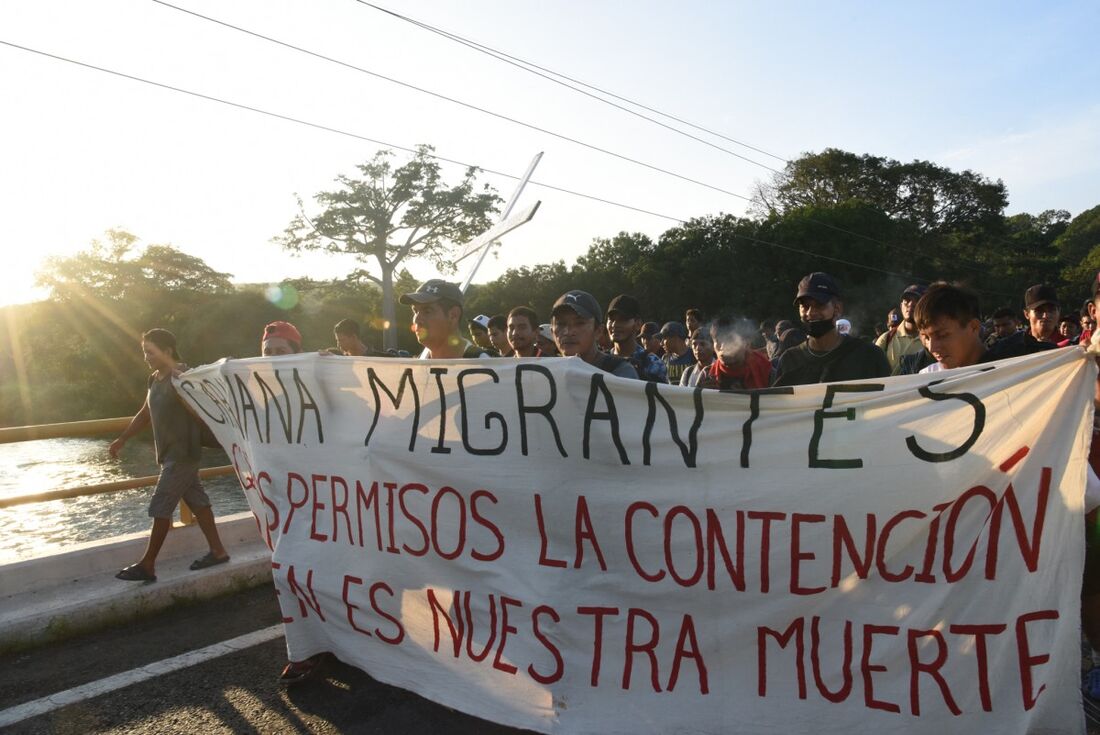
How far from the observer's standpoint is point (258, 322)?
27.1 m

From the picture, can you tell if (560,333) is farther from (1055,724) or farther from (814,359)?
(1055,724)

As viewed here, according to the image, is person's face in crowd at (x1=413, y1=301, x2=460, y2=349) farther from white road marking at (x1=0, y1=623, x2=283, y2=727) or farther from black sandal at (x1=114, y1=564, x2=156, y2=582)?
black sandal at (x1=114, y1=564, x2=156, y2=582)

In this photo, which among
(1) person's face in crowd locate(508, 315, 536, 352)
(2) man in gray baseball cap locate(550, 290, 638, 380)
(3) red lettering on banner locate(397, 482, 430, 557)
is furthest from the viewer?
(1) person's face in crowd locate(508, 315, 536, 352)

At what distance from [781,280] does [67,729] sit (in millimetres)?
40676

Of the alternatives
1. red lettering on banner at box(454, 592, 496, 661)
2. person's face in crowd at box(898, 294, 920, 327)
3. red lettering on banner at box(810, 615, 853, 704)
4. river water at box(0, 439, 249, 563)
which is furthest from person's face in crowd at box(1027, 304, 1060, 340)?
river water at box(0, 439, 249, 563)

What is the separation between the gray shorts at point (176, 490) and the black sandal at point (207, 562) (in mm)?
308

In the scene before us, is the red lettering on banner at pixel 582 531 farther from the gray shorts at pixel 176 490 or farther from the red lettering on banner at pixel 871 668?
the gray shorts at pixel 176 490

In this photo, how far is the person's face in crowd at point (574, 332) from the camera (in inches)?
144

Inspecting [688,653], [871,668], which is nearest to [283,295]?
[688,653]

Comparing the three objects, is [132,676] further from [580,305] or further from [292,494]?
[580,305]

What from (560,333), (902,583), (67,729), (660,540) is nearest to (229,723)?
(67,729)

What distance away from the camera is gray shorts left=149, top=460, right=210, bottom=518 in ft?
15.0

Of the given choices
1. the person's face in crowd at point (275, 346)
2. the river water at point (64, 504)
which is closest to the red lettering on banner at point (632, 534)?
the person's face in crowd at point (275, 346)

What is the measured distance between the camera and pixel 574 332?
3680mm
